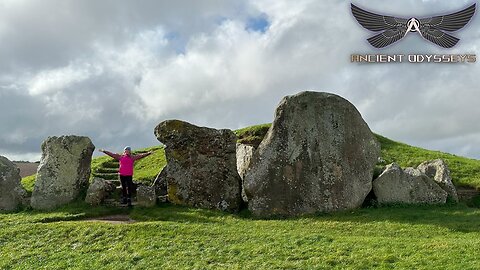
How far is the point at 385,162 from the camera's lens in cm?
3161

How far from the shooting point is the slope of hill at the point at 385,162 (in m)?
28.7

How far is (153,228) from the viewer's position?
1762 cm

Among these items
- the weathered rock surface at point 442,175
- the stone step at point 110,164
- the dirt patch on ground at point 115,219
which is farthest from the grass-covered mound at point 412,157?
the dirt patch on ground at point 115,219

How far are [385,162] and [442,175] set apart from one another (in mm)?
7144

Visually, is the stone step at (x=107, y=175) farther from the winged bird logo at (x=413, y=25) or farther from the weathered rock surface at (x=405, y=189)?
the winged bird logo at (x=413, y=25)

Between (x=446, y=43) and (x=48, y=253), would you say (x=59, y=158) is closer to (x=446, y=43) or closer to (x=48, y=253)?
(x=48, y=253)

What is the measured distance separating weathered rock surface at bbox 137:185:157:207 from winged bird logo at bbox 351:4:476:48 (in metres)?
14.0

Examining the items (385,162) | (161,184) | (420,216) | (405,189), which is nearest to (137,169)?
(161,184)

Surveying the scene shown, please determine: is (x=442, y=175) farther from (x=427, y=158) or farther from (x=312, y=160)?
(x=427, y=158)

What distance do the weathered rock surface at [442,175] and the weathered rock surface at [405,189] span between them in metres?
0.97

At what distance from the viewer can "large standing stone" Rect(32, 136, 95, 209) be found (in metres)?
22.8

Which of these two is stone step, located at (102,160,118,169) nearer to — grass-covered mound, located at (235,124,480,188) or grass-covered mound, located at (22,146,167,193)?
grass-covered mound, located at (22,146,167,193)

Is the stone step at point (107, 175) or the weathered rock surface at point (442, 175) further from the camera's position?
the stone step at point (107, 175)

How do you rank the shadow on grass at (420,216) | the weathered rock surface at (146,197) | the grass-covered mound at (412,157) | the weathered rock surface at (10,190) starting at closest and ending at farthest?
Result: 1. the shadow on grass at (420,216)
2. the weathered rock surface at (146,197)
3. the weathered rock surface at (10,190)
4. the grass-covered mound at (412,157)
